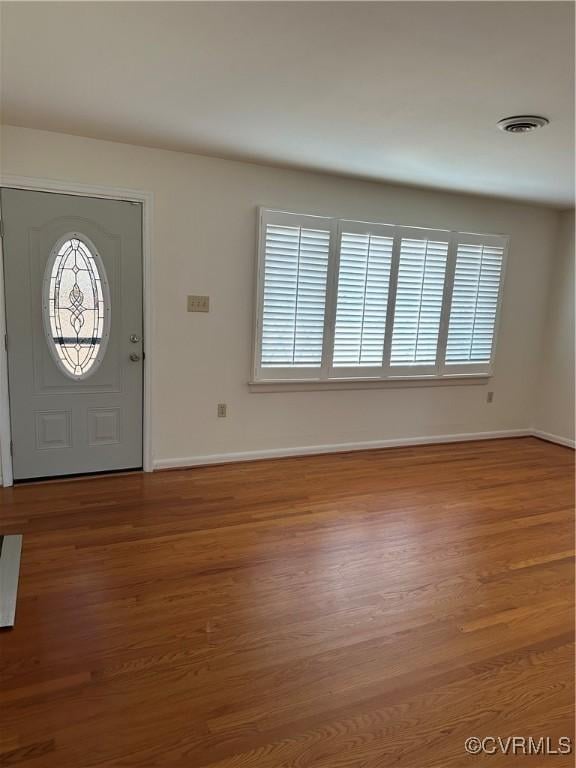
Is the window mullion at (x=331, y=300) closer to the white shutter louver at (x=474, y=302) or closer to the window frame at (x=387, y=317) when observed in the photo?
the window frame at (x=387, y=317)

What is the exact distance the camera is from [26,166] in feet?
10.1

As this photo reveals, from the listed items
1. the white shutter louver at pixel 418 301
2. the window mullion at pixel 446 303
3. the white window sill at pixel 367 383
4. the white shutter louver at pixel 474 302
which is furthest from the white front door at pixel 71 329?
the white shutter louver at pixel 474 302

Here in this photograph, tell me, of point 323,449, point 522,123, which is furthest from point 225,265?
point 522,123

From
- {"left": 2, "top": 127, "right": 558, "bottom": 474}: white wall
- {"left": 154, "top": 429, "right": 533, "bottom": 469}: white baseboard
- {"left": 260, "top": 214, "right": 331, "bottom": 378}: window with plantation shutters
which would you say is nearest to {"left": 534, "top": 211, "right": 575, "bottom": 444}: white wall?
{"left": 154, "top": 429, "right": 533, "bottom": 469}: white baseboard

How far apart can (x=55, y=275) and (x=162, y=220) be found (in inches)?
33.5

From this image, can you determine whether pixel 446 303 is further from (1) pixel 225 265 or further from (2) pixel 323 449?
(1) pixel 225 265

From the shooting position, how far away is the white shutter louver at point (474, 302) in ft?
15.3

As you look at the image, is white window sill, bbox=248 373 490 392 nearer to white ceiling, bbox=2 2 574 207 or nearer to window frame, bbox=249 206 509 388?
window frame, bbox=249 206 509 388

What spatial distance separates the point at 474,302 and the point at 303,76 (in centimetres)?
324

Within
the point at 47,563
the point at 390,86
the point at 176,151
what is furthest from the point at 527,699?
the point at 176,151

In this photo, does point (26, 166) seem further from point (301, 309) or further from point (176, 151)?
point (301, 309)

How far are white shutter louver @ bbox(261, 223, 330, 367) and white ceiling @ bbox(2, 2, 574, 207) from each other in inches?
27.7

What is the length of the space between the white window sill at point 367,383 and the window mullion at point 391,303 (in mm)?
155

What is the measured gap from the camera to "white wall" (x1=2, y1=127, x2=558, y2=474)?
3340 millimetres
